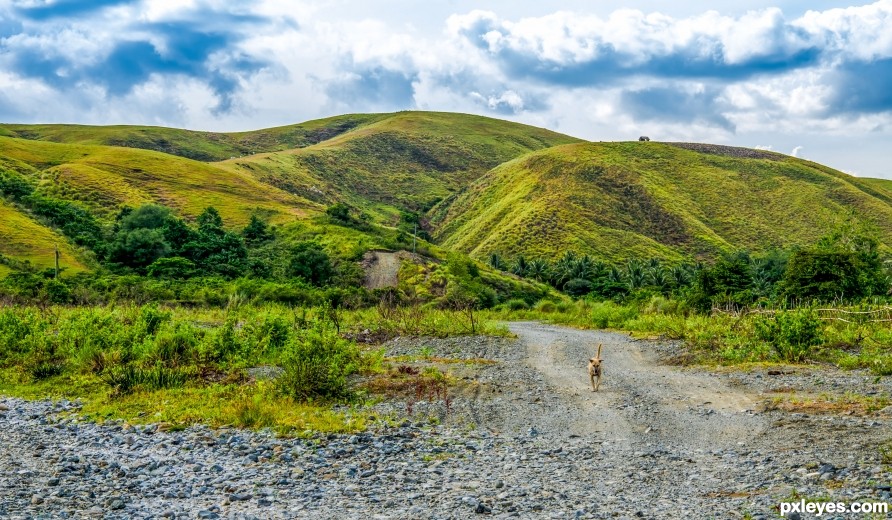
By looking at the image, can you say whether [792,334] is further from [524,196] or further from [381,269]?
[524,196]

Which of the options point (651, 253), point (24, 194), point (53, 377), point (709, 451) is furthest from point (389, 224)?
point (709, 451)

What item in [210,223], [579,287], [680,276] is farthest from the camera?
[210,223]

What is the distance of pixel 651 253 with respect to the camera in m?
96.9

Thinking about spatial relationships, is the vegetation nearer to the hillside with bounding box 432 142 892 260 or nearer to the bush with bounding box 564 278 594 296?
the bush with bounding box 564 278 594 296

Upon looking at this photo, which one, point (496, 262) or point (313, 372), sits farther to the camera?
point (496, 262)

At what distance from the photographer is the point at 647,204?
11338cm

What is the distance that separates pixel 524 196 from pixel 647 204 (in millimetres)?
19509

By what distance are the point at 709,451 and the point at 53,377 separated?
53.2 feet

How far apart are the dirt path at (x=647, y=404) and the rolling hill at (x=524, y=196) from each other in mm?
56654

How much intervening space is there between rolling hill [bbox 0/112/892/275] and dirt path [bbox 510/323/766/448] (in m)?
56.7

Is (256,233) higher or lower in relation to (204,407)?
higher

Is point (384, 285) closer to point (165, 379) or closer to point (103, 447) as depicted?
point (165, 379)

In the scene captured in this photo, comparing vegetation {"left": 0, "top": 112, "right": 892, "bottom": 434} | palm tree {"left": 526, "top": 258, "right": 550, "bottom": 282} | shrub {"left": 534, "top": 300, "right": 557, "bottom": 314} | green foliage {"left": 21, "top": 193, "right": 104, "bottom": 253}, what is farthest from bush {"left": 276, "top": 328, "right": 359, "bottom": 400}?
palm tree {"left": 526, "top": 258, "right": 550, "bottom": 282}

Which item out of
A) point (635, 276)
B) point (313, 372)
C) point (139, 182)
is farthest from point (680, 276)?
point (139, 182)
